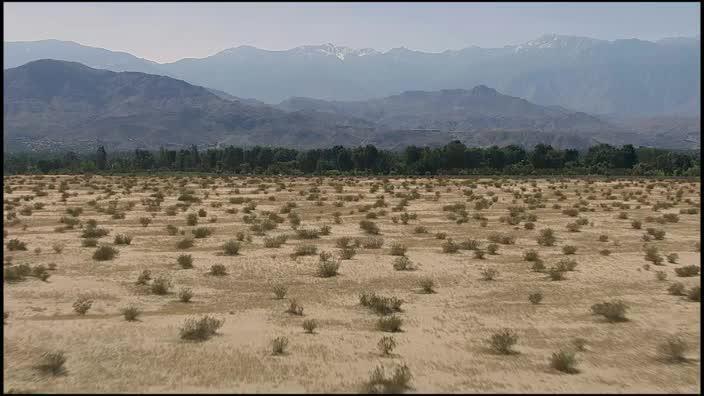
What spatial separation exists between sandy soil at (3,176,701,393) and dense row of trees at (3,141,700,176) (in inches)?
2947

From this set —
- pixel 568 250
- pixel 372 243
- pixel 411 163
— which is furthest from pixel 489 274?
pixel 411 163

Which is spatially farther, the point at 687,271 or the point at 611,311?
the point at 687,271

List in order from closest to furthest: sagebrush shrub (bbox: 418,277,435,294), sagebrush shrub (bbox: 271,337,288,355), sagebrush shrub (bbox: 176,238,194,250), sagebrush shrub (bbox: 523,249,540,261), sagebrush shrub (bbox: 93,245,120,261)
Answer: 1. sagebrush shrub (bbox: 271,337,288,355)
2. sagebrush shrub (bbox: 418,277,435,294)
3. sagebrush shrub (bbox: 93,245,120,261)
4. sagebrush shrub (bbox: 523,249,540,261)
5. sagebrush shrub (bbox: 176,238,194,250)

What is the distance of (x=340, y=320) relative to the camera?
42.4 feet

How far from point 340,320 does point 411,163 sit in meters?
89.1

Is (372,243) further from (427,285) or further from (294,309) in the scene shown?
(294,309)

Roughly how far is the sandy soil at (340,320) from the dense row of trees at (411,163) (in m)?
74.9

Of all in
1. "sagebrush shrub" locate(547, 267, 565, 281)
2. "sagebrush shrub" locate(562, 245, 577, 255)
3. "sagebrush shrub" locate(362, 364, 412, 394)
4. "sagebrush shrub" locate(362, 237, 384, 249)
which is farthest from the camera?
"sagebrush shrub" locate(362, 237, 384, 249)

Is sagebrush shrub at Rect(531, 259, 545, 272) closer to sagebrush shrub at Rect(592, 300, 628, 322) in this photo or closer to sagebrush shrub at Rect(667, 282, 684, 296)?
sagebrush shrub at Rect(667, 282, 684, 296)

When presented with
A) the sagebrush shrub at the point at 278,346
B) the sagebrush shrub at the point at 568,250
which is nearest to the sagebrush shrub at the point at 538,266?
the sagebrush shrub at the point at 568,250

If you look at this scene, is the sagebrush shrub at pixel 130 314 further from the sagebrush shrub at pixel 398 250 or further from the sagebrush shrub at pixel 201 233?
the sagebrush shrub at pixel 201 233

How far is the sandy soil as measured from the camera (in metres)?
9.70

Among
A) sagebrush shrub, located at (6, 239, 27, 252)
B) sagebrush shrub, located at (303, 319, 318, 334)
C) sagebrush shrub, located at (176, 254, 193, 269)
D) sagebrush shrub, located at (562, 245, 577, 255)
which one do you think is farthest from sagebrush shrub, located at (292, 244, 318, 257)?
sagebrush shrub, located at (6, 239, 27, 252)

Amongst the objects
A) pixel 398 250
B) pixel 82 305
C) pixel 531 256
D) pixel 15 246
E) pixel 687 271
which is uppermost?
pixel 687 271
